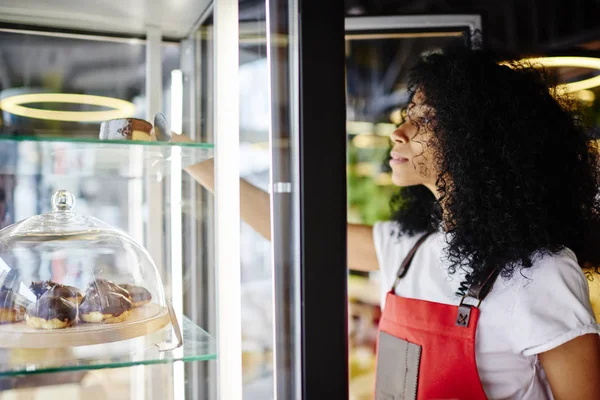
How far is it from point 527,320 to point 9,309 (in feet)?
3.13

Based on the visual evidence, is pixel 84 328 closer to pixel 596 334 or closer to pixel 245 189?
pixel 245 189

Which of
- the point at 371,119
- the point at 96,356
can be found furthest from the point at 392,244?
the point at 371,119

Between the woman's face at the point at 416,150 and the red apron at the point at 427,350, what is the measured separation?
0.27 m

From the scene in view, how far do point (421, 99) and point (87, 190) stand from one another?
0.80 m

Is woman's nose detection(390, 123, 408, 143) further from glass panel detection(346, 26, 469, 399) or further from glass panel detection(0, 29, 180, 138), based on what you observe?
glass panel detection(346, 26, 469, 399)

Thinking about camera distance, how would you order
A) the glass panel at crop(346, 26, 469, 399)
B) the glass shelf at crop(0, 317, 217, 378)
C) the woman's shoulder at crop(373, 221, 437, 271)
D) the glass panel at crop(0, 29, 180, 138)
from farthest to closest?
the glass panel at crop(346, 26, 469, 399)
the woman's shoulder at crop(373, 221, 437, 271)
the glass panel at crop(0, 29, 180, 138)
the glass shelf at crop(0, 317, 217, 378)

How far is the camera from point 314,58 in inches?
26.3

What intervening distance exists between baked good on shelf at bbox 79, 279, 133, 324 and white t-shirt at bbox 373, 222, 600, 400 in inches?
31.5

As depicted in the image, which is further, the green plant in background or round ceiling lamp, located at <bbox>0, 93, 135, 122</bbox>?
the green plant in background

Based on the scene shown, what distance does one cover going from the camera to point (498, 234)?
119 cm

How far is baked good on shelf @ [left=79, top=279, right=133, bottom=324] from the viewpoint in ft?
2.36

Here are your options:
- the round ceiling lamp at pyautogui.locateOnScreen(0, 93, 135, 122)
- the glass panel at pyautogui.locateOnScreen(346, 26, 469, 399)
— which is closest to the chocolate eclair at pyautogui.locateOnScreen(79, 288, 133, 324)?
the round ceiling lamp at pyautogui.locateOnScreen(0, 93, 135, 122)

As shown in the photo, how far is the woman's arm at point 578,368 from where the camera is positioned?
3.52ft

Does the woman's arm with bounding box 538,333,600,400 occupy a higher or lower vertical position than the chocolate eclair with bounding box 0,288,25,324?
lower
